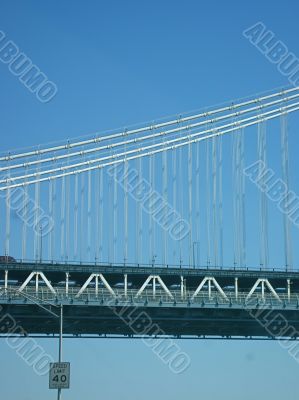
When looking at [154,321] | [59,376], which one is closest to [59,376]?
[59,376]

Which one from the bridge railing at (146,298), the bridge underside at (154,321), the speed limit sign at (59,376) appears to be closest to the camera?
the speed limit sign at (59,376)

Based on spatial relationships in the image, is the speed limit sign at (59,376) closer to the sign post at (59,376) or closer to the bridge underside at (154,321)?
the sign post at (59,376)

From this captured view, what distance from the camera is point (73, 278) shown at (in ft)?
234

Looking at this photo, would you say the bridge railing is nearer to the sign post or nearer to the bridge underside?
the bridge underside

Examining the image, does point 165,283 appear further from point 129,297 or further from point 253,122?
point 253,122

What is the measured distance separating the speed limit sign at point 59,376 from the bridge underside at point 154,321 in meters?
25.3

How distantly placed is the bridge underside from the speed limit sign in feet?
82.9

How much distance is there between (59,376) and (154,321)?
3004cm

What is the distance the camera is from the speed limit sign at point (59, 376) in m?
37.4

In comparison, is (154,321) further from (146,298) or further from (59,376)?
(59,376)

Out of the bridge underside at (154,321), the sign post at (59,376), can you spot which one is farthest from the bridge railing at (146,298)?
the sign post at (59,376)

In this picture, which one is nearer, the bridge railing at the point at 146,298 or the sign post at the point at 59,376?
the sign post at the point at 59,376

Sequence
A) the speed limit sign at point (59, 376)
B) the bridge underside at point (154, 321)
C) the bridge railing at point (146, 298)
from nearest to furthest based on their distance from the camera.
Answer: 1. the speed limit sign at point (59, 376)
2. the bridge railing at point (146, 298)
3. the bridge underside at point (154, 321)

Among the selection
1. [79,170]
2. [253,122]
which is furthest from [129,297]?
[253,122]
